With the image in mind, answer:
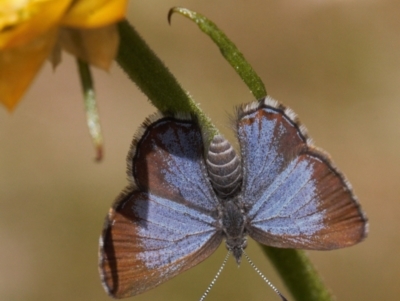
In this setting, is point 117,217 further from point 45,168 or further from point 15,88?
point 45,168

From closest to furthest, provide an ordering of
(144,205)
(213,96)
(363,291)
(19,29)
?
(19,29), (144,205), (363,291), (213,96)

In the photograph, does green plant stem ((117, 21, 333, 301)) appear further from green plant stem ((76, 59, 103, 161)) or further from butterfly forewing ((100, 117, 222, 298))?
green plant stem ((76, 59, 103, 161))

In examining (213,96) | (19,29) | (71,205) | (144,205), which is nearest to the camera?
(19,29)

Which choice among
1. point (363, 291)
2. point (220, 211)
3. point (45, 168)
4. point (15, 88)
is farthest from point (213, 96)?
point (15, 88)

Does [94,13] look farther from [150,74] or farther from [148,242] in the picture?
[148,242]

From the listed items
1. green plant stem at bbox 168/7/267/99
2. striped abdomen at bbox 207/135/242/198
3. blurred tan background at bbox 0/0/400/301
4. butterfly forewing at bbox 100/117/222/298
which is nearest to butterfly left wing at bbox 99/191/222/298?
butterfly forewing at bbox 100/117/222/298

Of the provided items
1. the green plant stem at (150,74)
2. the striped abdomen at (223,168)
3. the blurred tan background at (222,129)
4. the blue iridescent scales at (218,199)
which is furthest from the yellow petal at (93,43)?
the blurred tan background at (222,129)
